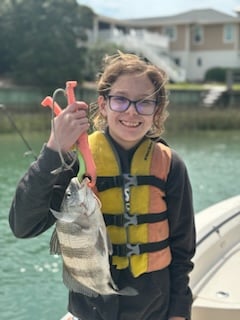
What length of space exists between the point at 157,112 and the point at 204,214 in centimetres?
230

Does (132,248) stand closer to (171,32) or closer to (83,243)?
(83,243)

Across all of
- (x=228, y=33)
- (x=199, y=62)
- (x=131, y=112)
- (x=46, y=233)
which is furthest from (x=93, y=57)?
(x=131, y=112)

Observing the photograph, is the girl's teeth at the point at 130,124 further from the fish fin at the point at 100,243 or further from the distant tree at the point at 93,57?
the distant tree at the point at 93,57

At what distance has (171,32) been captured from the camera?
4041 centimetres

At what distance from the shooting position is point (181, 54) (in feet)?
130

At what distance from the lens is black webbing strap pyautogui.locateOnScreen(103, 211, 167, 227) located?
5.80ft

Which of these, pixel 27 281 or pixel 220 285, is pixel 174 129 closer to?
Answer: pixel 27 281

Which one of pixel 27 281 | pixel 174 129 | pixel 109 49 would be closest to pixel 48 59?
pixel 109 49

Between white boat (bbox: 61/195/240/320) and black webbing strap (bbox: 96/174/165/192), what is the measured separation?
824mm

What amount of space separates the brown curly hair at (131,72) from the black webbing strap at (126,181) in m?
0.17

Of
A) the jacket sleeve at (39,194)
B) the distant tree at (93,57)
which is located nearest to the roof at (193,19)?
the distant tree at (93,57)

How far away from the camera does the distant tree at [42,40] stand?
2622 cm

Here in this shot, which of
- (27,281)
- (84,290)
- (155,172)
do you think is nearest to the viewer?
(84,290)

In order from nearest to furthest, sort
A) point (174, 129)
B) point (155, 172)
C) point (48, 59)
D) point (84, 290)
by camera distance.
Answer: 1. point (84, 290)
2. point (155, 172)
3. point (174, 129)
4. point (48, 59)
